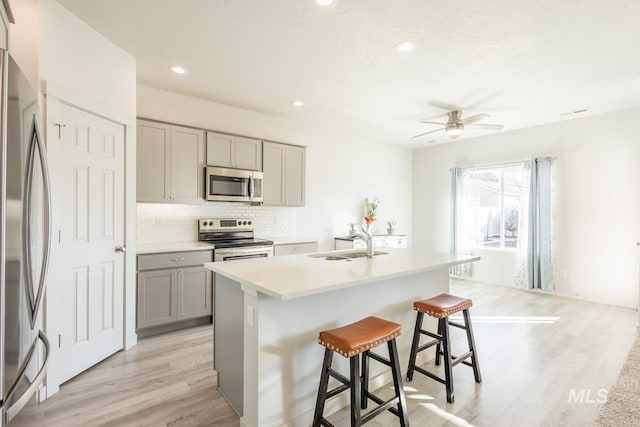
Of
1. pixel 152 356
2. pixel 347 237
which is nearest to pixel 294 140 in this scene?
pixel 347 237

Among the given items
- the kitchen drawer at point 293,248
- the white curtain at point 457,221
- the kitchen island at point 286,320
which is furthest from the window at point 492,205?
the kitchen island at point 286,320

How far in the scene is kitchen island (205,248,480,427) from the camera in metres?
1.77

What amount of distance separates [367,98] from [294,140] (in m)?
1.49

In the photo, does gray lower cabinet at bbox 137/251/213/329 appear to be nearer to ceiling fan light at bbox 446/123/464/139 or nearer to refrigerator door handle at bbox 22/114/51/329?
refrigerator door handle at bbox 22/114/51/329

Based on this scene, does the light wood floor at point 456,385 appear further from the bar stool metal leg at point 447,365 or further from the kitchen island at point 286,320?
the kitchen island at point 286,320

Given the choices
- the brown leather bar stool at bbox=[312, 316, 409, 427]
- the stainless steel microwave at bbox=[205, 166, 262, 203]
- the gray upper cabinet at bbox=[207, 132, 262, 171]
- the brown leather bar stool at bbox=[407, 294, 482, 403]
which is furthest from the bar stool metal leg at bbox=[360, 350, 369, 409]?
the gray upper cabinet at bbox=[207, 132, 262, 171]

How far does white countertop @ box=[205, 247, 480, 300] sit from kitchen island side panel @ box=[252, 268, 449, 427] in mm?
153

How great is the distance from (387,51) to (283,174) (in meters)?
2.24

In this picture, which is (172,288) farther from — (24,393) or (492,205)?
(492,205)

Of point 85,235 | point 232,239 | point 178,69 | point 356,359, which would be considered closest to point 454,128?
point 232,239

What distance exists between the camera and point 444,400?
2.21 m

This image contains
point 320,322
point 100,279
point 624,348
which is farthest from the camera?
point 624,348

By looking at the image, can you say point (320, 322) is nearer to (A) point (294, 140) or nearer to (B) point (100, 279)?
(B) point (100, 279)

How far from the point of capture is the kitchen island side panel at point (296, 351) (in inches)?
70.0
